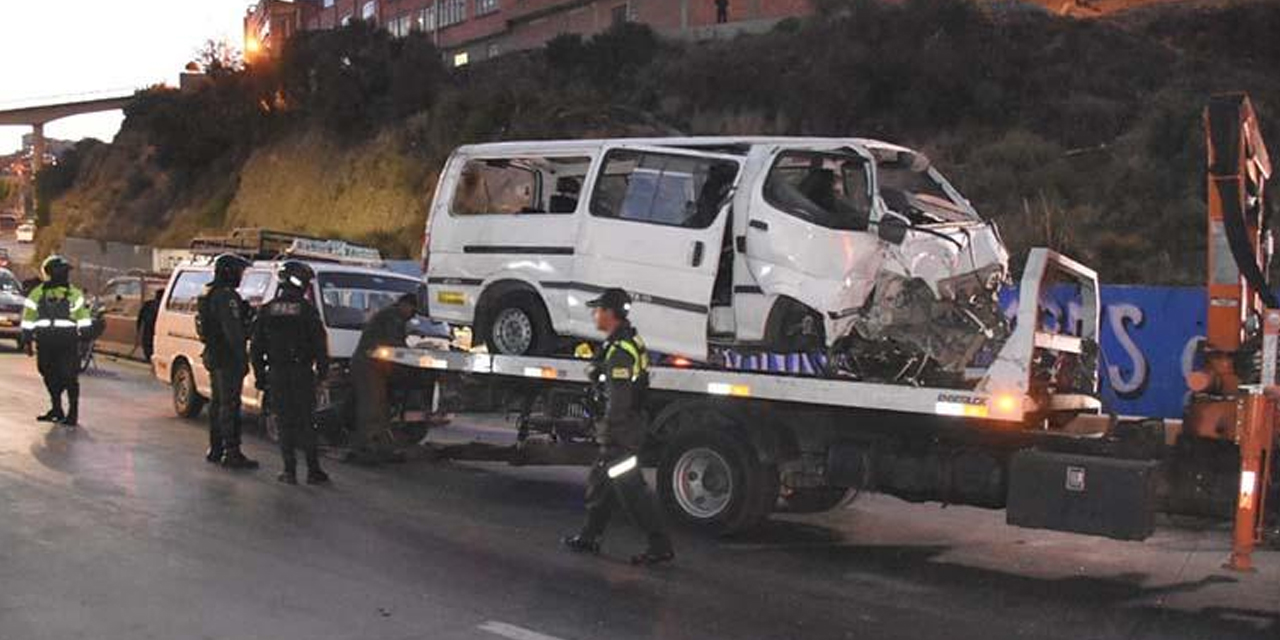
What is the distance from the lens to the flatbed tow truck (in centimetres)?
678

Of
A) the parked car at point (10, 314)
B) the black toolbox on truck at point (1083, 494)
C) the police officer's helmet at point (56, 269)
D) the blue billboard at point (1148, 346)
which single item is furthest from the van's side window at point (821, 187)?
the parked car at point (10, 314)

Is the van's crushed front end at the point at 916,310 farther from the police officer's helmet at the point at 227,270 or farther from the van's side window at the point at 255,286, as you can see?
the van's side window at the point at 255,286

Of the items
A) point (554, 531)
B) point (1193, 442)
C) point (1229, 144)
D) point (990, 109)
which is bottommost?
point (554, 531)

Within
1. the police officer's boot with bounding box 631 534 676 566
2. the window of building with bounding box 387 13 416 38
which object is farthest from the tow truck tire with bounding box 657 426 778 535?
the window of building with bounding box 387 13 416 38

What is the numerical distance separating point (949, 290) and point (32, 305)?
976 centimetres

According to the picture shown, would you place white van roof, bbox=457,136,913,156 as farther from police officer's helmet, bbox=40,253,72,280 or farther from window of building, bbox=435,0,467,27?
window of building, bbox=435,0,467,27

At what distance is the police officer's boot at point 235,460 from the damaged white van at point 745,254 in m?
2.36

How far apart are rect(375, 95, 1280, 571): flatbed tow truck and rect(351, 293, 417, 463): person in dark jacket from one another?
1.94m

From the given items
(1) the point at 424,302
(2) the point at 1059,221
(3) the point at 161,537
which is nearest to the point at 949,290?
(1) the point at 424,302

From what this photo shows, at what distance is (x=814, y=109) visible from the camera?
32.1m

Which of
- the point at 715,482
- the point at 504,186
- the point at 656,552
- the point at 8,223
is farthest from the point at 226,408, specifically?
the point at 8,223

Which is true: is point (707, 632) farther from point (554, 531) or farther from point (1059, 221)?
point (1059, 221)

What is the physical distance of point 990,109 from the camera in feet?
100

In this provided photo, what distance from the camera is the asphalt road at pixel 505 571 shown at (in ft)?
19.4
